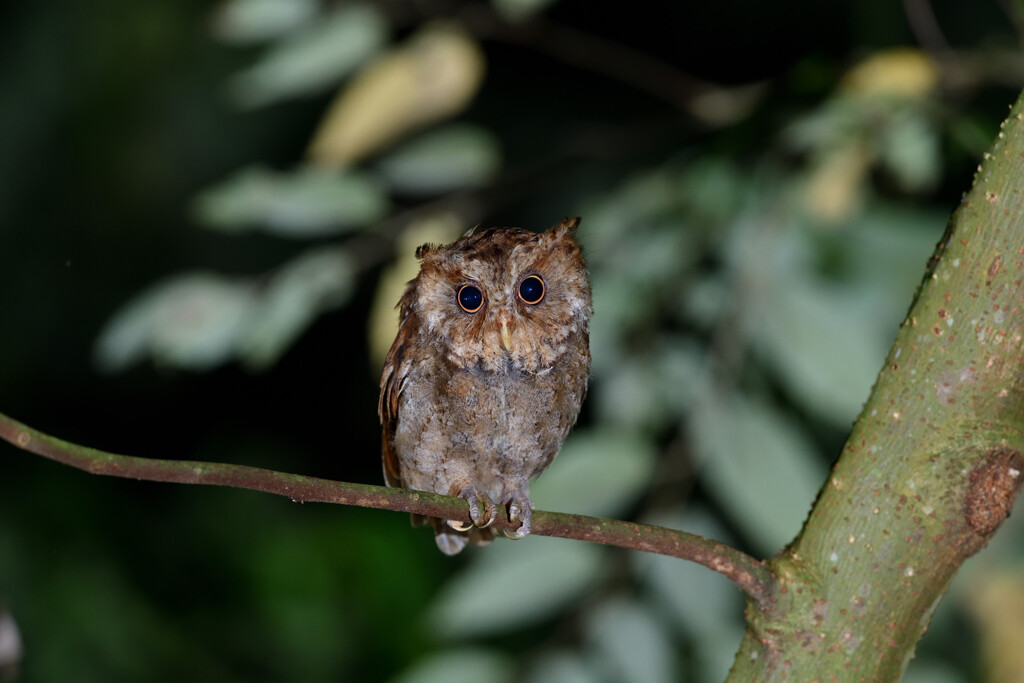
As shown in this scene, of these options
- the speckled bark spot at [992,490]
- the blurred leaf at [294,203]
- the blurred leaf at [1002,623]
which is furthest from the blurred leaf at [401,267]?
the blurred leaf at [1002,623]

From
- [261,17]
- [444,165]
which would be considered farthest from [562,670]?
[261,17]

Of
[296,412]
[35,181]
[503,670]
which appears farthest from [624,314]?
[35,181]

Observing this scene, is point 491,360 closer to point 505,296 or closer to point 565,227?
point 505,296

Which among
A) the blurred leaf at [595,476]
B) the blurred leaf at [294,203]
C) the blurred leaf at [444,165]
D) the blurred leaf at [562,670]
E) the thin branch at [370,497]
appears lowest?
the thin branch at [370,497]

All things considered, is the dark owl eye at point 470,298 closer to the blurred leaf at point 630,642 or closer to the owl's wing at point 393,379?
the owl's wing at point 393,379

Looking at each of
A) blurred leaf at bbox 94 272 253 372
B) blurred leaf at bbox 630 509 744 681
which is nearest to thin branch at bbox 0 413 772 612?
blurred leaf at bbox 630 509 744 681

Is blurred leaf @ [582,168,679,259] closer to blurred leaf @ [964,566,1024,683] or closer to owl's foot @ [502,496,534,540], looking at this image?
owl's foot @ [502,496,534,540]
